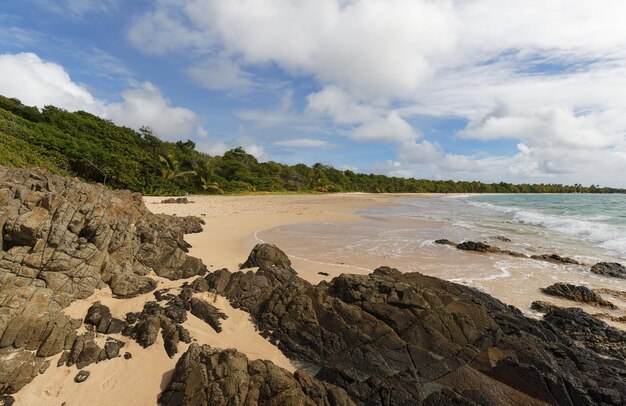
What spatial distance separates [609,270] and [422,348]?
12785 millimetres

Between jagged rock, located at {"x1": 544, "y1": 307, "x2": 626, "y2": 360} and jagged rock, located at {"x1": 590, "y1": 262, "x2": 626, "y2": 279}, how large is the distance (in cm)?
693

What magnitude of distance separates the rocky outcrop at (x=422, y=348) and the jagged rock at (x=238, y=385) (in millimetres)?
686

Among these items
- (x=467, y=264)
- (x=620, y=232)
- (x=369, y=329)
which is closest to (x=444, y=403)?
(x=369, y=329)

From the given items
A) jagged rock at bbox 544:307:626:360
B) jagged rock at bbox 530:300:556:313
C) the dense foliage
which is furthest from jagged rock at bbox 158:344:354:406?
the dense foliage

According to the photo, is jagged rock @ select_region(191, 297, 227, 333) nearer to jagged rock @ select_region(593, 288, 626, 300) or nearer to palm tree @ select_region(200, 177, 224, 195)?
jagged rock @ select_region(593, 288, 626, 300)

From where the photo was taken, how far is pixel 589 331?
25.1 ft

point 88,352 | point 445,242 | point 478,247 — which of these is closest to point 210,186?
point 445,242

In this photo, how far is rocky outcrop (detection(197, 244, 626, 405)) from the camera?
16.9ft

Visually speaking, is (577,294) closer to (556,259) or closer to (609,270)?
(609,270)

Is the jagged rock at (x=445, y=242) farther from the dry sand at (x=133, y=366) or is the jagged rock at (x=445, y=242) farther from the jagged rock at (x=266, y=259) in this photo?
the dry sand at (x=133, y=366)

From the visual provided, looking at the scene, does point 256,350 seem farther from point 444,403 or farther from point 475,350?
point 475,350

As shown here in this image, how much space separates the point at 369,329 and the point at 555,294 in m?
7.98

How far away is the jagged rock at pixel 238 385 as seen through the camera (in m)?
4.64

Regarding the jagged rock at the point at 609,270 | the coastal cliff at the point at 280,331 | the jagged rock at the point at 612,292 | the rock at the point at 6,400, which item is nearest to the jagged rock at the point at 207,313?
the coastal cliff at the point at 280,331
